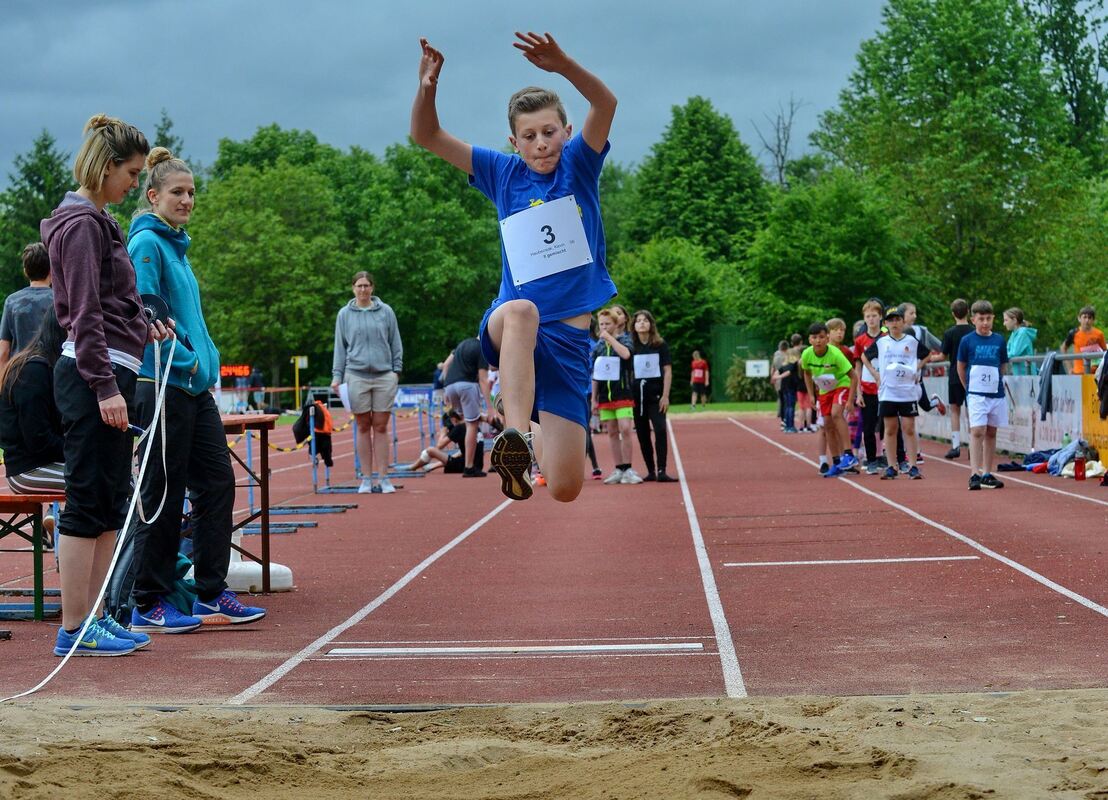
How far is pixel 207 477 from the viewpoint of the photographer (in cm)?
645

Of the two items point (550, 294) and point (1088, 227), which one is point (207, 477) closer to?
point (550, 294)

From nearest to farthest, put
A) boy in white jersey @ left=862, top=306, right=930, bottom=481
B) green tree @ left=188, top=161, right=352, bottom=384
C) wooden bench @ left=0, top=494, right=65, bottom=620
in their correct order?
wooden bench @ left=0, top=494, right=65, bottom=620 < boy in white jersey @ left=862, top=306, right=930, bottom=481 < green tree @ left=188, top=161, right=352, bottom=384

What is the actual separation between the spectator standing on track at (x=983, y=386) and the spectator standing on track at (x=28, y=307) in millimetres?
8553

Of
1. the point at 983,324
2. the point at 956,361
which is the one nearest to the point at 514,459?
the point at 983,324

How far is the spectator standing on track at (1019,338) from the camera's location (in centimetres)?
1670

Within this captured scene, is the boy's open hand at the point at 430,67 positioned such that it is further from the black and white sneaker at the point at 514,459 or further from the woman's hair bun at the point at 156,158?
the woman's hair bun at the point at 156,158

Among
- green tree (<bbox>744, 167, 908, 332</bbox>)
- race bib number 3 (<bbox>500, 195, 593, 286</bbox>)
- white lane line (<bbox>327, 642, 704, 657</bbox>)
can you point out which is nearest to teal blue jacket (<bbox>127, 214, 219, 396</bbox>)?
white lane line (<bbox>327, 642, 704, 657</bbox>)

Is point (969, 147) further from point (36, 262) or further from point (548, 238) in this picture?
point (548, 238)

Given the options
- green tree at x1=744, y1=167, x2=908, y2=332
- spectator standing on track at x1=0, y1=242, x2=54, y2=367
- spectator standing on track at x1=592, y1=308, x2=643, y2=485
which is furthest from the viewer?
green tree at x1=744, y1=167, x2=908, y2=332

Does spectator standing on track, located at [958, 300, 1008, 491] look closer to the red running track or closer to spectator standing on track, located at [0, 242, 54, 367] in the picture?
the red running track

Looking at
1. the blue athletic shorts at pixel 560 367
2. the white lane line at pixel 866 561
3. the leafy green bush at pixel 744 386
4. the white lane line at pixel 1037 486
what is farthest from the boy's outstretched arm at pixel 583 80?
the leafy green bush at pixel 744 386

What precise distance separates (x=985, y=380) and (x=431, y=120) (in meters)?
8.63

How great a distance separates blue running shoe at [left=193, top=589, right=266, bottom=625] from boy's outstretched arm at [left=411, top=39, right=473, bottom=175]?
2554 mm

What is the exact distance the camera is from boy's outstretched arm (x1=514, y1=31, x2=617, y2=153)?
485 cm
